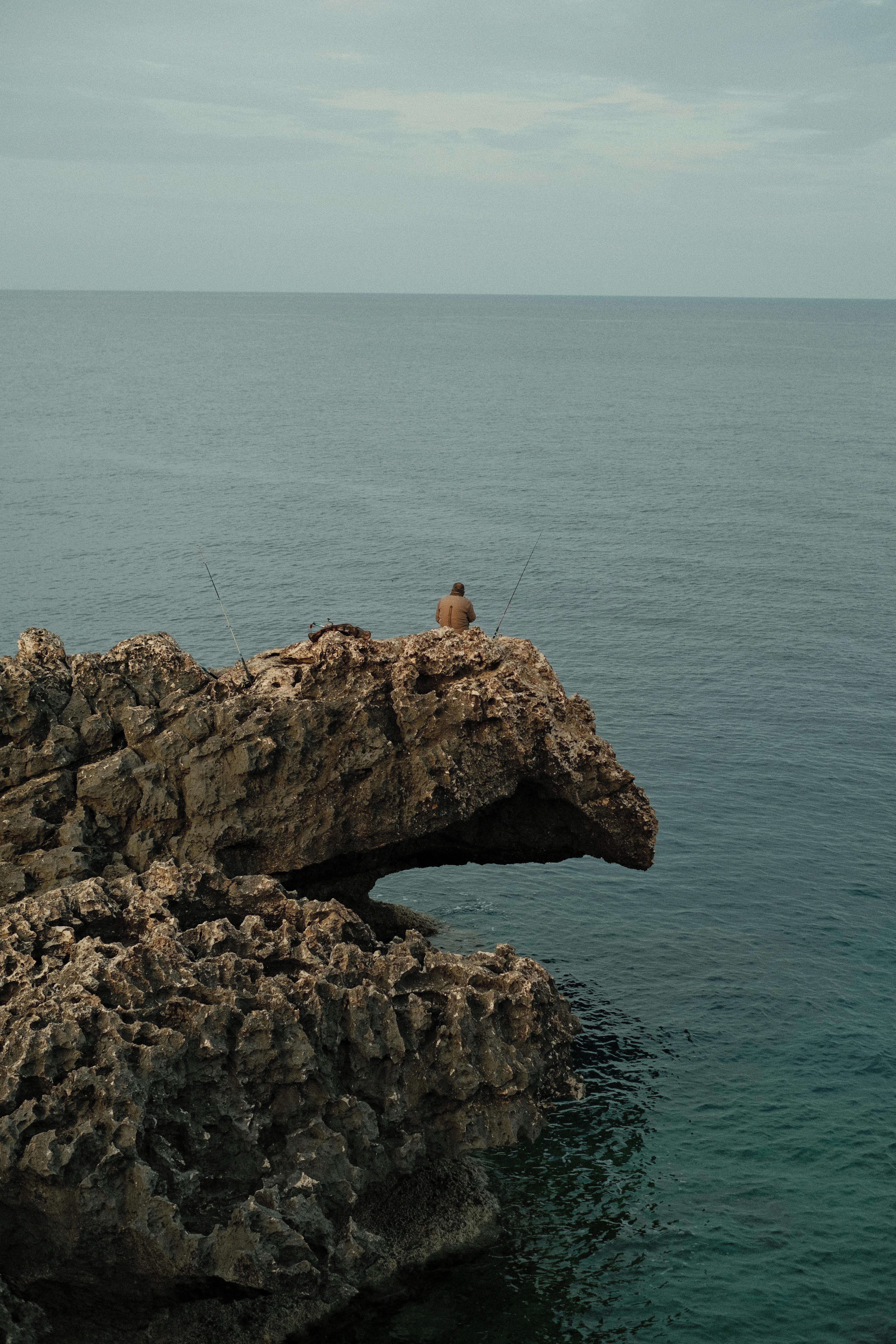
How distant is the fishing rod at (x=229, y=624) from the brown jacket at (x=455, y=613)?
4.55 m

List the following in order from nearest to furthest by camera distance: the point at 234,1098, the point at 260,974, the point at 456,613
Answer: the point at 234,1098
the point at 260,974
the point at 456,613

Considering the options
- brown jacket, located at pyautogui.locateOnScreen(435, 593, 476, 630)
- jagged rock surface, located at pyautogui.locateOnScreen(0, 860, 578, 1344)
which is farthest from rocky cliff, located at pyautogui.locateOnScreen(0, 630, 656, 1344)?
brown jacket, located at pyautogui.locateOnScreen(435, 593, 476, 630)

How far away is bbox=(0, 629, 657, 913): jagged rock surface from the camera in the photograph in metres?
24.1

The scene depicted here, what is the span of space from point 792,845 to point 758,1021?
35.8 feet

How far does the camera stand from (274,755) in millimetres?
24203

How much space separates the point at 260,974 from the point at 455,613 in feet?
34.9

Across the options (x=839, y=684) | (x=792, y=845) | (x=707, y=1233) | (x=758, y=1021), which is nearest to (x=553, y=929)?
(x=758, y=1021)

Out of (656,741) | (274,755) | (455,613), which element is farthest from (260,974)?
(656,741)

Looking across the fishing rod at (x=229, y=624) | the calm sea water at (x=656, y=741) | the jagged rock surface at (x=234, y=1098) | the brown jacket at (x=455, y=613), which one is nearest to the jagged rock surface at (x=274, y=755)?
the fishing rod at (x=229, y=624)

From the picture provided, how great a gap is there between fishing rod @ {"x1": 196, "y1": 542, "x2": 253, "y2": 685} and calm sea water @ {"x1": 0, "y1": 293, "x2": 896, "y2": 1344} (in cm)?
119

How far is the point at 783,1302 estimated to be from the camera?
66.5ft

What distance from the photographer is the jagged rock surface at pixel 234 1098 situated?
56.3ft

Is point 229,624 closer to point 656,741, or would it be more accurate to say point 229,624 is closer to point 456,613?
point 656,741

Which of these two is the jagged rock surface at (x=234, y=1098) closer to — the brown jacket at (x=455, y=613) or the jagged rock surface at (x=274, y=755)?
the jagged rock surface at (x=274, y=755)
